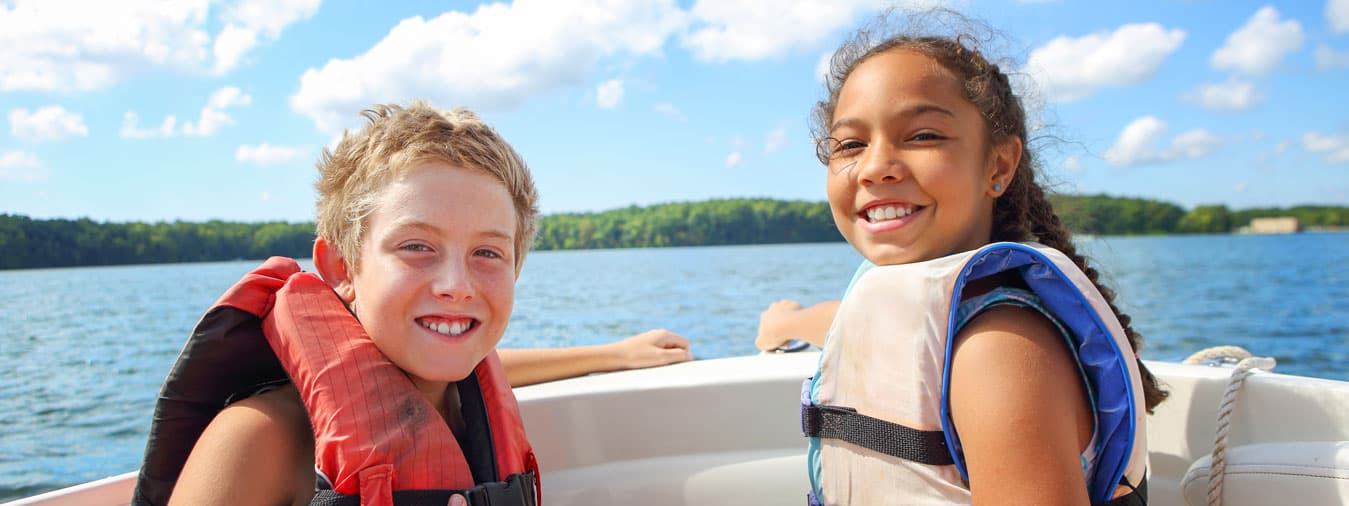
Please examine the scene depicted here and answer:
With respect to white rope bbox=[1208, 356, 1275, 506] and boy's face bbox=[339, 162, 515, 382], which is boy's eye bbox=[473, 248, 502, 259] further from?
white rope bbox=[1208, 356, 1275, 506]

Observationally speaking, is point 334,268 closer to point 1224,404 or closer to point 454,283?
point 454,283

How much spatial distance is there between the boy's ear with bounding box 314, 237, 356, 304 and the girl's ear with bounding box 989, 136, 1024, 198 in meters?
1.19

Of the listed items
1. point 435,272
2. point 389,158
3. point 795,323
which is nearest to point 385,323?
point 435,272

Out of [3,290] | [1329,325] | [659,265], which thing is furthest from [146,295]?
[1329,325]

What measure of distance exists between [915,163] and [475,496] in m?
0.94

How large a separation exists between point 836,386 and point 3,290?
14.5m

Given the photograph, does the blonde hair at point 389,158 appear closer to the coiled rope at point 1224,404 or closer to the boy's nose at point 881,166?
the boy's nose at point 881,166

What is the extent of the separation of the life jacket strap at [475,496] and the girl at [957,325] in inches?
21.0

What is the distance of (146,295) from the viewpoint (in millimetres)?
16531

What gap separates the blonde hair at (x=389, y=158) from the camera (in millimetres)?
1456

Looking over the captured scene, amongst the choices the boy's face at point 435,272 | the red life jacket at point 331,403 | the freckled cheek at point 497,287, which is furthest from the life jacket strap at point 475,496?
the freckled cheek at point 497,287

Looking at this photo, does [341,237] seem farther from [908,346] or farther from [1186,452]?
[1186,452]

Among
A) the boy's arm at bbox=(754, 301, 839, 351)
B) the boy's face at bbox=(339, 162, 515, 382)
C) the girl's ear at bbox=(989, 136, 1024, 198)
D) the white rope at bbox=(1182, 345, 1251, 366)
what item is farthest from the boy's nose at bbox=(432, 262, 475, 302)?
the white rope at bbox=(1182, 345, 1251, 366)

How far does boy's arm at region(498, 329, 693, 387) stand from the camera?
2383 mm
